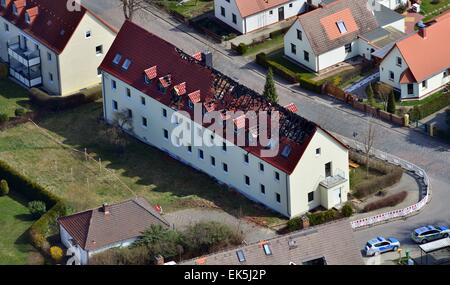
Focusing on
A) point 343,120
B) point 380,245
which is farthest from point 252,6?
point 380,245

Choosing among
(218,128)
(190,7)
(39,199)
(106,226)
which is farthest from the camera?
(190,7)

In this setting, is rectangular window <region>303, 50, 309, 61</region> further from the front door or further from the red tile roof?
the red tile roof

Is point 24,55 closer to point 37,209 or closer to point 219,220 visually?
point 37,209

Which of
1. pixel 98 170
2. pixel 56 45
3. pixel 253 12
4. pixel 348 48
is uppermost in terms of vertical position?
pixel 56 45

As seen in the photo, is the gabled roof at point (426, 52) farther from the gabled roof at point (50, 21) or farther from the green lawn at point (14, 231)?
the green lawn at point (14, 231)

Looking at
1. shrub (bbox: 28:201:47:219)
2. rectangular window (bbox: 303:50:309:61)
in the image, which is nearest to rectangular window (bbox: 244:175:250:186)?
shrub (bbox: 28:201:47:219)

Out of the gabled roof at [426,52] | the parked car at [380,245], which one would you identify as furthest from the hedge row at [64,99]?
the parked car at [380,245]

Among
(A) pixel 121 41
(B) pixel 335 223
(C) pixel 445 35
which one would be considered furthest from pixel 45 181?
(C) pixel 445 35
